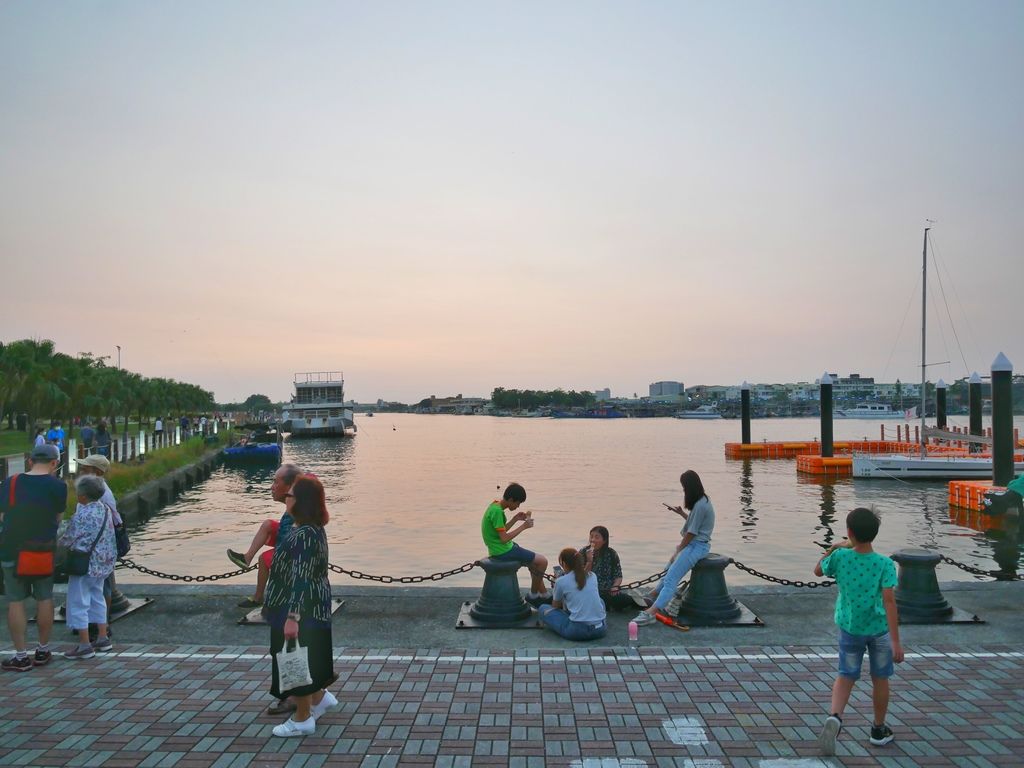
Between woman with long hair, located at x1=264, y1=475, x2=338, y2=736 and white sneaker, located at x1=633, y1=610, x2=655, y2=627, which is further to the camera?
white sneaker, located at x1=633, y1=610, x2=655, y2=627

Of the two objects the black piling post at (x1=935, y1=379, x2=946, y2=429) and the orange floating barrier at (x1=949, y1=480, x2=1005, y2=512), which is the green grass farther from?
the black piling post at (x1=935, y1=379, x2=946, y2=429)

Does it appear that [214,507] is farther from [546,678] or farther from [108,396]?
[108,396]

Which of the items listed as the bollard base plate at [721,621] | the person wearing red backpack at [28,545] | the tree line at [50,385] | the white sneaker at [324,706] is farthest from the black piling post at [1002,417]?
the tree line at [50,385]

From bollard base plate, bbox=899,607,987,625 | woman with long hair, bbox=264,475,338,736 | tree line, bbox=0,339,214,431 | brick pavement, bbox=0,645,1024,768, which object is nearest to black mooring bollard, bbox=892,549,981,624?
bollard base plate, bbox=899,607,987,625

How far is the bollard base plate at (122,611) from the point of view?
769 centimetres

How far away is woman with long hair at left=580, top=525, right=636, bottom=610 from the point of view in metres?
7.97

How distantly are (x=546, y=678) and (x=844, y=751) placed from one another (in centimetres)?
228

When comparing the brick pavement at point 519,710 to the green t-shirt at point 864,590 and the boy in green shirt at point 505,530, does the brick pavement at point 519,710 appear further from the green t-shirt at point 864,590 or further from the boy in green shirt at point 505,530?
the boy in green shirt at point 505,530

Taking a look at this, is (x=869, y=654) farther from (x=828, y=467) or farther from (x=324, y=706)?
(x=828, y=467)

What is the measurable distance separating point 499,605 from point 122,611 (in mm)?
4168

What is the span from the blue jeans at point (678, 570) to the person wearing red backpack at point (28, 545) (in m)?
5.75

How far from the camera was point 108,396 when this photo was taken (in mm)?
59969

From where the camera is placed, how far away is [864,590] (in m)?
4.85

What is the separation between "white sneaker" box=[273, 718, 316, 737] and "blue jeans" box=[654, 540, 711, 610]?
12.6ft
